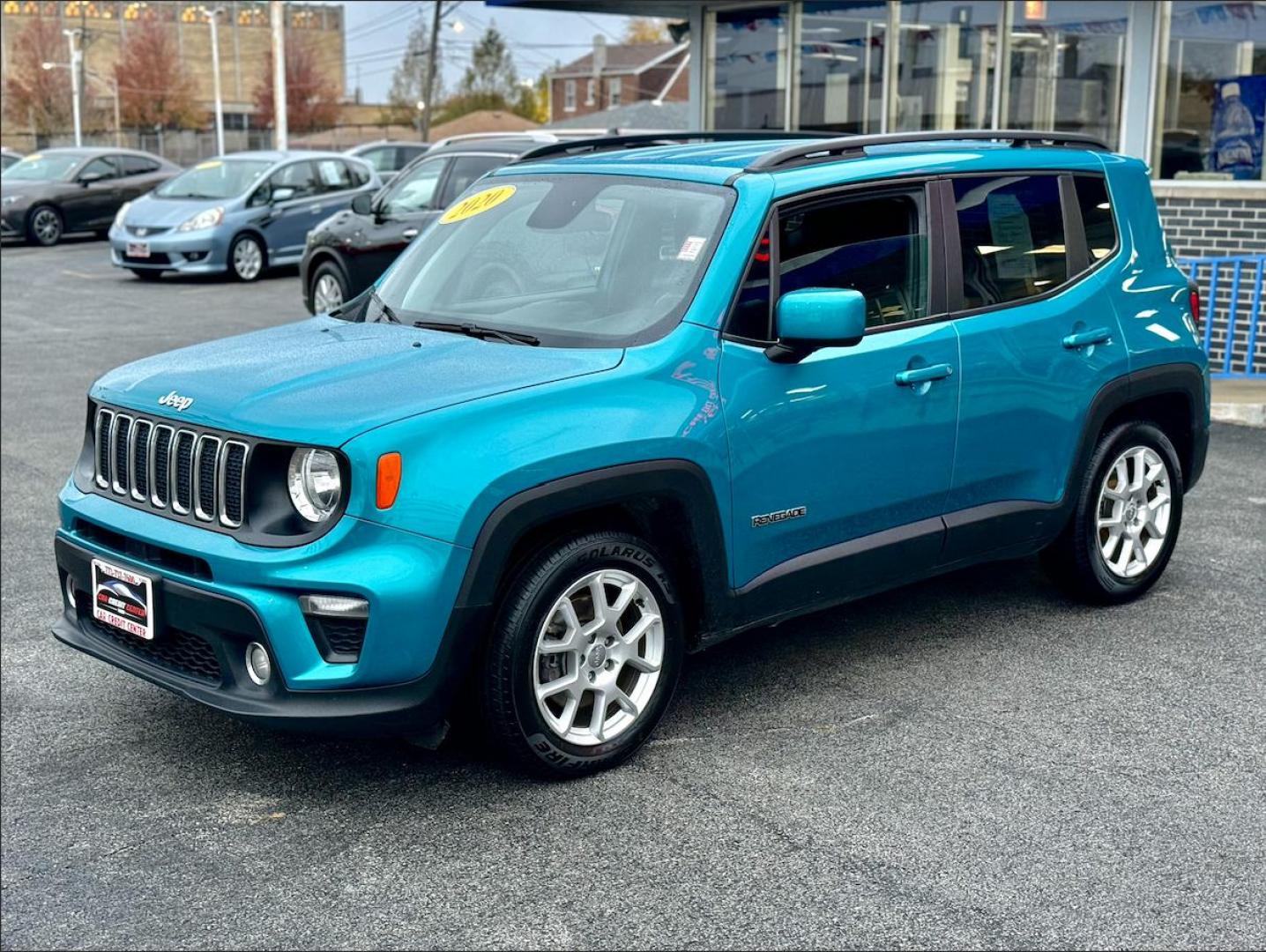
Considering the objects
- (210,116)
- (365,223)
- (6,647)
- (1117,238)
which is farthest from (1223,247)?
(210,116)

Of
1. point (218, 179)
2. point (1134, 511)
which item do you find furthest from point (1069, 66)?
point (218, 179)

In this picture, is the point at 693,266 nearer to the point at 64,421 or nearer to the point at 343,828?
the point at 343,828

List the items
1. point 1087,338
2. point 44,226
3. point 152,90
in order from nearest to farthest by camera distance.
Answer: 1. point 1087,338
2. point 44,226
3. point 152,90

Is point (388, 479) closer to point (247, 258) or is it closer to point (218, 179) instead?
point (247, 258)

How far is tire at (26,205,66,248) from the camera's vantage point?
1001 inches

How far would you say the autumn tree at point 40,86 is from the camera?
7744 cm

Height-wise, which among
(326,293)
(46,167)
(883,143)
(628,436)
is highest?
(883,143)

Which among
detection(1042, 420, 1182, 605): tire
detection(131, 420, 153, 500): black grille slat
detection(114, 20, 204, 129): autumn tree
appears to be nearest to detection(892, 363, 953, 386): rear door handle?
detection(1042, 420, 1182, 605): tire

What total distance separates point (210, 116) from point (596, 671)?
312 feet

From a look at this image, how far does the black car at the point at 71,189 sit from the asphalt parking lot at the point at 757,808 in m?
21.3

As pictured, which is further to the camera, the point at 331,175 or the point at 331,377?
the point at 331,175

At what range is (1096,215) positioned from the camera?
585cm

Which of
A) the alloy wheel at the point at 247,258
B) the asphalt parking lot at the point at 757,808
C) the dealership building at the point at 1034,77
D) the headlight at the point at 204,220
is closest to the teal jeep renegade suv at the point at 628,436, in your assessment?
the asphalt parking lot at the point at 757,808

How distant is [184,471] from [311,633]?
2.20ft
